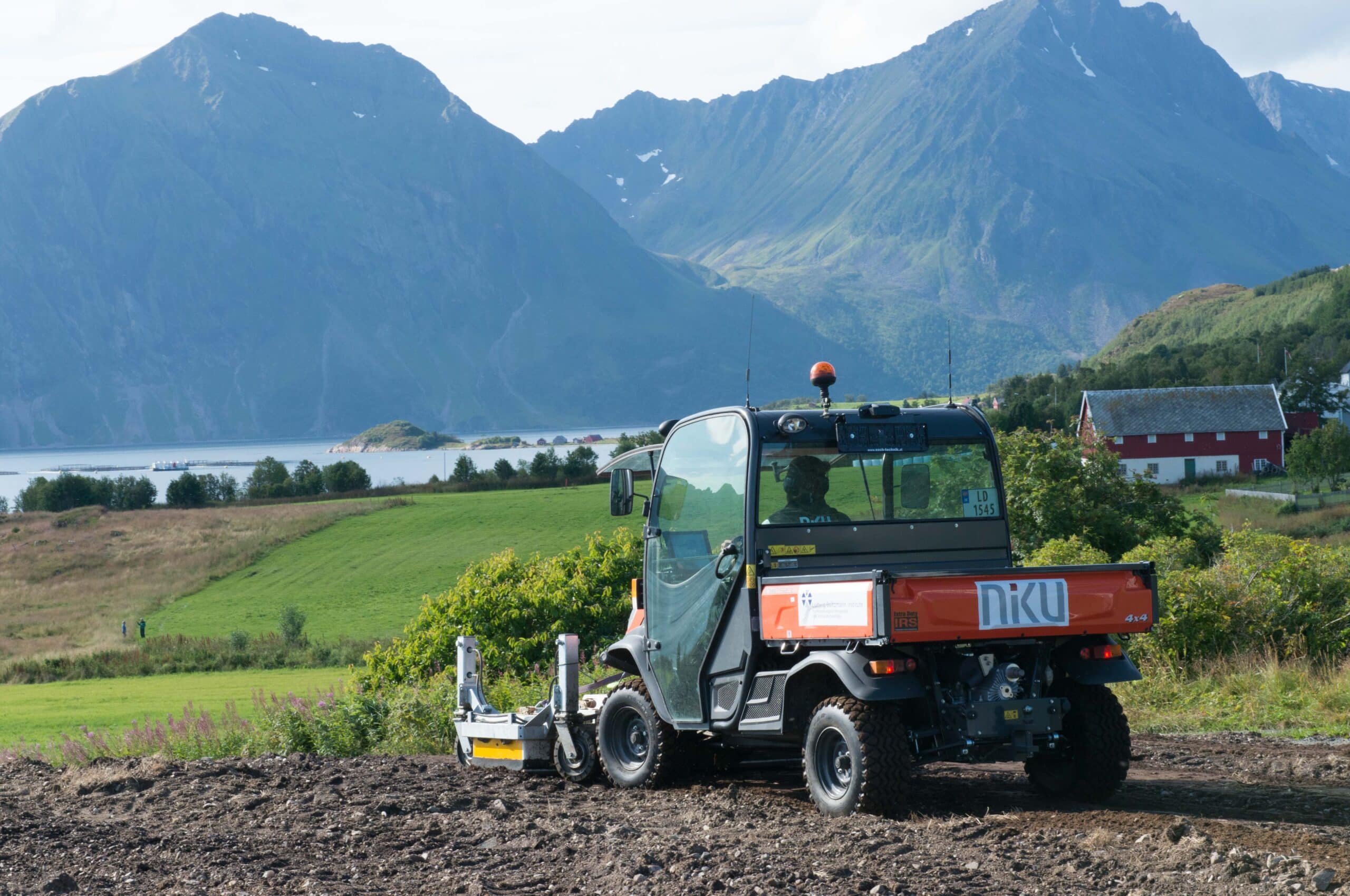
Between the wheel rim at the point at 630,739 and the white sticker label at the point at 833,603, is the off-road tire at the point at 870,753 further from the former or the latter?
the wheel rim at the point at 630,739

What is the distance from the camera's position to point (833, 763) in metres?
8.12

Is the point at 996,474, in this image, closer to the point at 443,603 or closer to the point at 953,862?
the point at 953,862

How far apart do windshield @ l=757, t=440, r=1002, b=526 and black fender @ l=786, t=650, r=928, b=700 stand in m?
1.20

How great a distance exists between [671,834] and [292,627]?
166 ft

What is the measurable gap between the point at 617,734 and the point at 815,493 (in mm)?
2488

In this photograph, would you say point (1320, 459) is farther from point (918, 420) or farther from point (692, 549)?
point (692, 549)

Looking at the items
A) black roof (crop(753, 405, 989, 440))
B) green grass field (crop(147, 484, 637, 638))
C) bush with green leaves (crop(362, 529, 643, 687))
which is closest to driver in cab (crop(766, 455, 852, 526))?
black roof (crop(753, 405, 989, 440))

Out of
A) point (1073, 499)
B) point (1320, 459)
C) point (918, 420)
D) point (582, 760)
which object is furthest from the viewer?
point (1320, 459)

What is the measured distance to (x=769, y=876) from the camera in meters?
6.59

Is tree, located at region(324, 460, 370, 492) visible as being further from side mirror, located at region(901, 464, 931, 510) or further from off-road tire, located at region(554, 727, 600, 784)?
side mirror, located at region(901, 464, 931, 510)

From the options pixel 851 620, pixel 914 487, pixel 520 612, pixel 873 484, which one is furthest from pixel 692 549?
pixel 520 612

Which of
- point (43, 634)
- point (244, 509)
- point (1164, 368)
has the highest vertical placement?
point (1164, 368)

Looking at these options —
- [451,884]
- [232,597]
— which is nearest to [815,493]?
[451,884]

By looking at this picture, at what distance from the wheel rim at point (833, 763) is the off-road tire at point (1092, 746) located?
124 cm
